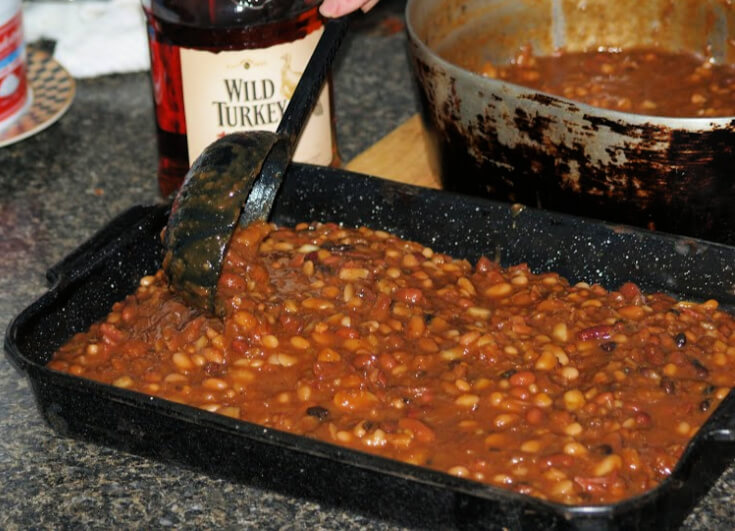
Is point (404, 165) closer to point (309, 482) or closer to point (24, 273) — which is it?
point (24, 273)

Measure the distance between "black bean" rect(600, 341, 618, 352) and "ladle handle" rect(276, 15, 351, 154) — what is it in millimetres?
609

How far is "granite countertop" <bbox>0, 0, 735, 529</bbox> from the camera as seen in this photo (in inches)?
65.2

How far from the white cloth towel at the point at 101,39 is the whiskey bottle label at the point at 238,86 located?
844 mm

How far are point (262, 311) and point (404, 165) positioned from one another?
75 cm

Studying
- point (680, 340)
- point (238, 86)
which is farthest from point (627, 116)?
point (238, 86)

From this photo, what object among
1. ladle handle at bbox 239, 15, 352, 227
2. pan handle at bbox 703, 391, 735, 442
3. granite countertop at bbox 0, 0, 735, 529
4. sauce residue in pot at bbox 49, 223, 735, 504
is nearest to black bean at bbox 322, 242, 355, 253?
sauce residue in pot at bbox 49, 223, 735, 504

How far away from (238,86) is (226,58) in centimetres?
6

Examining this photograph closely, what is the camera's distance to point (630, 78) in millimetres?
2486

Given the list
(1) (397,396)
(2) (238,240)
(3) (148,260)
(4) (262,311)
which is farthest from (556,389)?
(3) (148,260)

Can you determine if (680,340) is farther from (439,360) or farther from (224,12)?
(224,12)

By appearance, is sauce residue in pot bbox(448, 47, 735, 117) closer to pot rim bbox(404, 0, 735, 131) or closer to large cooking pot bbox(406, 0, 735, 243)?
large cooking pot bbox(406, 0, 735, 243)

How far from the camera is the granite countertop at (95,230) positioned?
1.66 m

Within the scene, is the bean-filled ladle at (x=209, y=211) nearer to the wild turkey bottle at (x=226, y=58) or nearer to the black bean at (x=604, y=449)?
the wild turkey bottle at (x=226, y=58)

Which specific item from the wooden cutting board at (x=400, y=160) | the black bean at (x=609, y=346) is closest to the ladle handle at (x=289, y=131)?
the wooden cutting board at (x=400, y=160)
